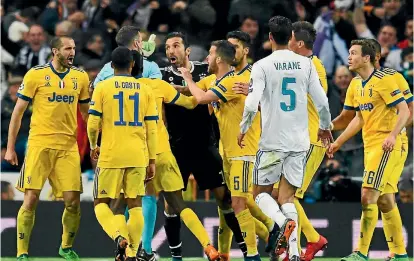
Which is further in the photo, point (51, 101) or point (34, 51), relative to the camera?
point (34, 51)

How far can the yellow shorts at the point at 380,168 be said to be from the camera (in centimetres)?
1316

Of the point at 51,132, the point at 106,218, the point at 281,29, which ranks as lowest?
the point at 106,218

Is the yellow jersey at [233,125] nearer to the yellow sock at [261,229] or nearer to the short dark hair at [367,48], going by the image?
the yellow sock at [261,229]

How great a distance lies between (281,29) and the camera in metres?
12.0

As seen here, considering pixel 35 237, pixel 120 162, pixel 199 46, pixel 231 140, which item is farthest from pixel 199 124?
pixel 199 46

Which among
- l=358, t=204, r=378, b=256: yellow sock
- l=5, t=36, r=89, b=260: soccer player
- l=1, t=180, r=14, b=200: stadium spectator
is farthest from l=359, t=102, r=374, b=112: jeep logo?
Answer: l=1, t=180, r=14, b=200: stadium spectator

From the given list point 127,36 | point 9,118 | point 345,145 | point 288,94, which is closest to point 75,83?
point 127,36

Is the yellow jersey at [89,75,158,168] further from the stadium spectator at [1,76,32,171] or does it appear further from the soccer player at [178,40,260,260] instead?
the stadium spectator at [1,76,32,171]

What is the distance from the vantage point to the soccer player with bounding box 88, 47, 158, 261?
12203 mm

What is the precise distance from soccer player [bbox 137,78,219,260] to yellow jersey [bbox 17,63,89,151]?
3.03 feet

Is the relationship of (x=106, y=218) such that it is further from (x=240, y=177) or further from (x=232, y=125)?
(x=232, y=125)

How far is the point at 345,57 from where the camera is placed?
19172 mm

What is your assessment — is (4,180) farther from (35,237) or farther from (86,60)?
(86,60)

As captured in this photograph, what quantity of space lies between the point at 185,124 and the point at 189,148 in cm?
28
